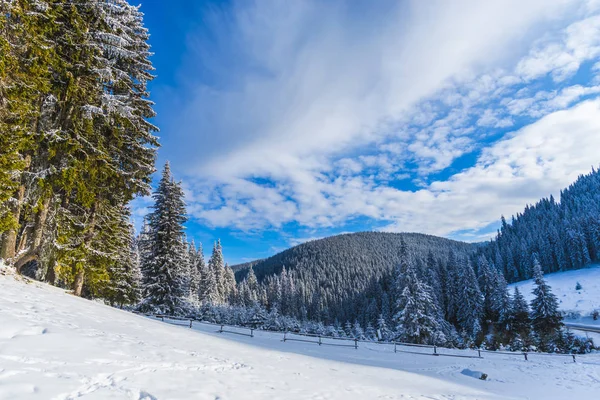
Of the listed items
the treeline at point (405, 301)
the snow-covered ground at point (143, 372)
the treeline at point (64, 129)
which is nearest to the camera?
the snow-covered ground at point (143, 372)

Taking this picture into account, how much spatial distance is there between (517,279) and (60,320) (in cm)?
12723

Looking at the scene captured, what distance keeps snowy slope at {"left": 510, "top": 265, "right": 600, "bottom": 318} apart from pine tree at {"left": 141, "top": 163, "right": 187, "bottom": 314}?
72714 mm

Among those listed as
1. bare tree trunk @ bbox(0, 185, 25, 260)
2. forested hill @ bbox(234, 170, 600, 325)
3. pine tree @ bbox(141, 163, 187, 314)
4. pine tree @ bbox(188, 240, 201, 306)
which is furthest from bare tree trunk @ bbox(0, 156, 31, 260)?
pine tree @ bbox(188, 240, 201, 306)

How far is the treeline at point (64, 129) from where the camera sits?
10.9 metres

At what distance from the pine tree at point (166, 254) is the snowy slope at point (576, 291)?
72.7m

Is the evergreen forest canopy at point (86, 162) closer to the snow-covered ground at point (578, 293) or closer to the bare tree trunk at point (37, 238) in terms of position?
the bare tree trunk at point (37, 238)

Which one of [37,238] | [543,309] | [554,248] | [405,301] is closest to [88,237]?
[37,238]

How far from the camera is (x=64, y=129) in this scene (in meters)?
13.4

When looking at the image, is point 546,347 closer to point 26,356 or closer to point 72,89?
point 26,356

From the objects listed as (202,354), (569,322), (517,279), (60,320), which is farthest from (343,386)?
(517,279)

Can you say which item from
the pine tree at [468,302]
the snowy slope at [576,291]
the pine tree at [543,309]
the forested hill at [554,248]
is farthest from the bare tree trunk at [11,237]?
the forested hill at [554,248]

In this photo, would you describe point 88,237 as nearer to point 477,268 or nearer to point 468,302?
point 468,302

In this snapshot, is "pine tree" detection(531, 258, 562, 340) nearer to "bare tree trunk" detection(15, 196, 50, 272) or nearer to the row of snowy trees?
the row of snowy trees

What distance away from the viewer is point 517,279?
10425 centimetres
